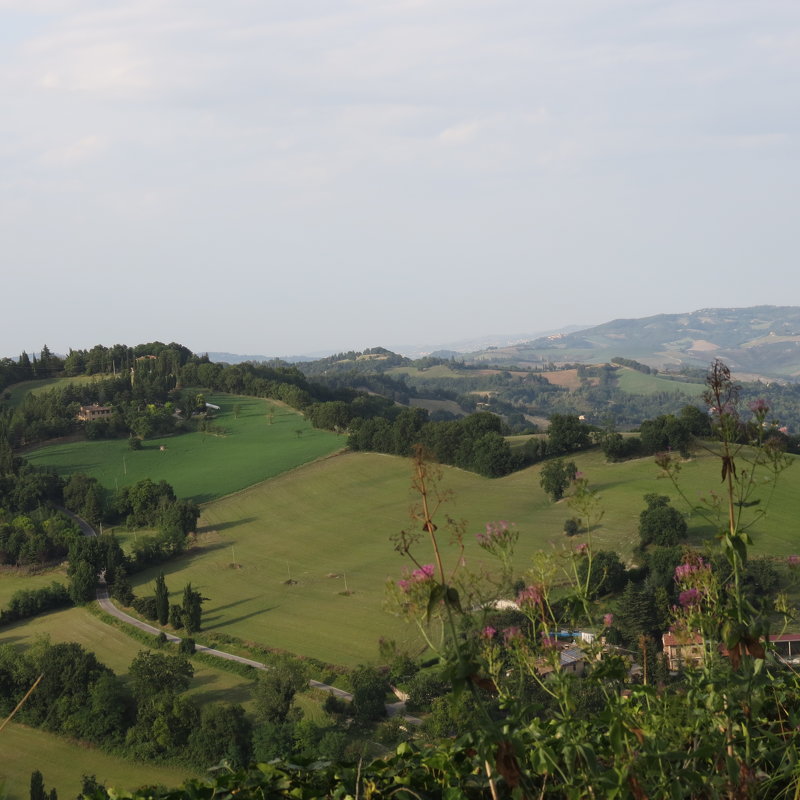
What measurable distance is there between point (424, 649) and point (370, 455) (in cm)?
4031

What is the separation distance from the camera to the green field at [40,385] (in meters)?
96.8

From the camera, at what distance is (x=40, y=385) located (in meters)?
101

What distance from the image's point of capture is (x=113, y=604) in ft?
152

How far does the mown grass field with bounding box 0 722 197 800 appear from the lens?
26078 mm

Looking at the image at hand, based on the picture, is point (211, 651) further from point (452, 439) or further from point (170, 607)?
point (452, 439)

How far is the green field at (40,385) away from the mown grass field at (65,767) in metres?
71.5

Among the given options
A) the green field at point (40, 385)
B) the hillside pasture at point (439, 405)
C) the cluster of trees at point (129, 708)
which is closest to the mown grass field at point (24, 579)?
the cluster of trees at point (129, 708)

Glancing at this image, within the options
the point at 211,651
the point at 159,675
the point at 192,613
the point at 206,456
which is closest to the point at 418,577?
the point at 159,675

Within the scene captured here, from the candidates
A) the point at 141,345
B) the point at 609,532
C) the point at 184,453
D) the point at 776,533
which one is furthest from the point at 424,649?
the point at 141,345

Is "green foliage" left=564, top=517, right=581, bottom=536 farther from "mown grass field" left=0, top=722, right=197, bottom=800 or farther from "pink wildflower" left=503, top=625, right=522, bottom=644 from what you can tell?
"pink wildflower" left=503, top=625, right=522, bottom=644

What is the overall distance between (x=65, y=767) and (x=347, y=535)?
2957cm

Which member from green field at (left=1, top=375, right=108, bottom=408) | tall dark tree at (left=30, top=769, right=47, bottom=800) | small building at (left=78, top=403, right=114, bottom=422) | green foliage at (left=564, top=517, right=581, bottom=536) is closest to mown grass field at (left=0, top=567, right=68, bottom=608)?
tall dark tree at (left=30, top=769, right=47, bottom=800)

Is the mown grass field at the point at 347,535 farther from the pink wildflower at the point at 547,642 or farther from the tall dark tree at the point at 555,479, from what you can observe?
the pink wildflower at the point at 547,642

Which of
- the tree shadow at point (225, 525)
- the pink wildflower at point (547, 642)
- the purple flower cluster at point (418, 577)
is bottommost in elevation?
the tree shadow at point (225, 525)
